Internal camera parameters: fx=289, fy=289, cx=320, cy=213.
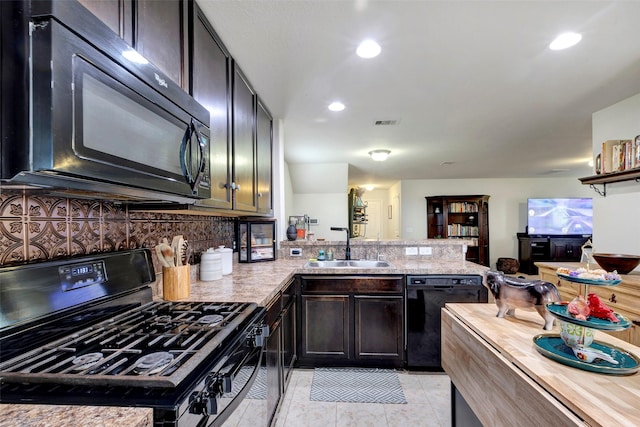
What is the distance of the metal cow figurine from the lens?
3.76 feet

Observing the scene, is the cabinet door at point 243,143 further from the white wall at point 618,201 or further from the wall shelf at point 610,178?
the white wall at point 618,201

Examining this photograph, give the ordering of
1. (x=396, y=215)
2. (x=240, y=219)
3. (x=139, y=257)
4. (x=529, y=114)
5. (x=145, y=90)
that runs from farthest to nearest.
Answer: (x=396, y=215) → (x=529, y=114) → (x=240, y=219) → (x=139, y=257) → (x=145, y=90)

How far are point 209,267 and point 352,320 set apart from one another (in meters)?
1.35

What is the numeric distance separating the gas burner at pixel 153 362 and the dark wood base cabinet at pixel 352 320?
1809 millimetres

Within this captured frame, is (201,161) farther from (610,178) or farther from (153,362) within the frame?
(610,178)

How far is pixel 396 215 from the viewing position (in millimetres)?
8484

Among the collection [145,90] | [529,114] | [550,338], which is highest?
[529,114]

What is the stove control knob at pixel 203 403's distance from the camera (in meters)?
0.73

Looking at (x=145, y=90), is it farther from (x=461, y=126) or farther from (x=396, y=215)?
(x=396, y=215)

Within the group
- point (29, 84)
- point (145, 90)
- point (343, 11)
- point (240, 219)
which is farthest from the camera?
Result: point (240, 219)

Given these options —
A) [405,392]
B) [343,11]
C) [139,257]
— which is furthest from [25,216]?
[405,392]

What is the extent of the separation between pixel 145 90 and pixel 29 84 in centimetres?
33

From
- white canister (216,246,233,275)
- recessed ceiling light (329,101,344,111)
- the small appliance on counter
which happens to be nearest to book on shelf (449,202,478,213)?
recessed ceiling light (329,101,344,111)

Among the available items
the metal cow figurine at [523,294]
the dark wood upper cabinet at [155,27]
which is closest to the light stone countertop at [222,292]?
the dark wood upper cabinet at [155,27]
